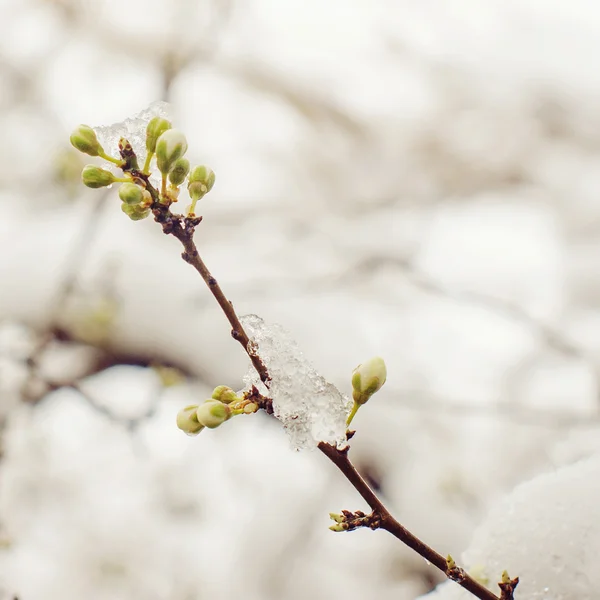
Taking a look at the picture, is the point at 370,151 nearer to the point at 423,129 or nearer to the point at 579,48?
the point at 423,129

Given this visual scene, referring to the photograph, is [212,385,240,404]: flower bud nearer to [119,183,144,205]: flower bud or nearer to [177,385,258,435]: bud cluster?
[177,385,258,435]: bud cluster

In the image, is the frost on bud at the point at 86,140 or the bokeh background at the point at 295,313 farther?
the bokeh background at the point at 295,313

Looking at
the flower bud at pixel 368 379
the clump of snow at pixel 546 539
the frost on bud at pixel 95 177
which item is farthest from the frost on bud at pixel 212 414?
the clump of snow at pixel 546 539

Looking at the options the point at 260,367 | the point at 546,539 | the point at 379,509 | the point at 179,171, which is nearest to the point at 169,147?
the point at 179,171

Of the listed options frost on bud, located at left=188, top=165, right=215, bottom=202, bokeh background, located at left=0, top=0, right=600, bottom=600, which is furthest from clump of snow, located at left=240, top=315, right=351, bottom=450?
bokeh background, located at left=0, top=0, right=600, bottom=600

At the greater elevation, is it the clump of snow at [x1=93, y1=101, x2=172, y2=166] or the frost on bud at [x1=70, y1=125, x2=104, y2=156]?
the clump of snow at [x1=93, y1=101, x2=172, y2=166]

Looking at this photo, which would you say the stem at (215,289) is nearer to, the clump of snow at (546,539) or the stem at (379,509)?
the stem at (379,509)

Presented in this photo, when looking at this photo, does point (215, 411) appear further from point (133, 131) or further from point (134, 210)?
point (133, 131)
